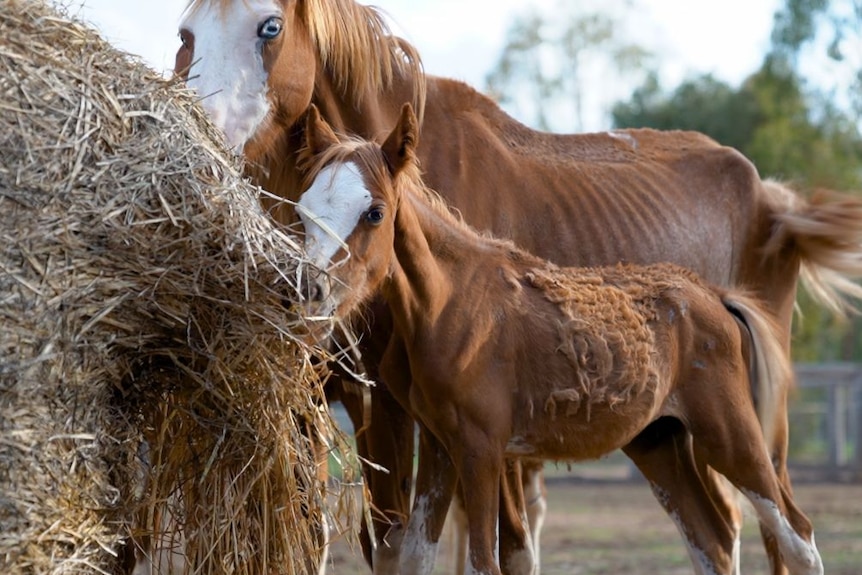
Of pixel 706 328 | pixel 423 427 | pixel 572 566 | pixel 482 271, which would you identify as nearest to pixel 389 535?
pixel 423 427

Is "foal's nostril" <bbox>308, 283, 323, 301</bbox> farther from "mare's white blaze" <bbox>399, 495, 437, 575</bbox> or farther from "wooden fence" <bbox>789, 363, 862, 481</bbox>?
"wooden fence" <bbox>789, 363, 862, 481</bbox>

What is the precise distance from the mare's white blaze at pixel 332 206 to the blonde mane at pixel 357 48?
3.33 feet

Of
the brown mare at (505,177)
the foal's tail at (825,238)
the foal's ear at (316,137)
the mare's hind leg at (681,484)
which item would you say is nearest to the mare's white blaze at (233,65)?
the brown mare at (505,177)

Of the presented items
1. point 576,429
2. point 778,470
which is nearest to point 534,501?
point 778,470

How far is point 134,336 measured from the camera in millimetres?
3398

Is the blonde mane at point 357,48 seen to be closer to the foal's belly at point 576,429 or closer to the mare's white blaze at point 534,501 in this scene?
the foal's belly at point 576,429

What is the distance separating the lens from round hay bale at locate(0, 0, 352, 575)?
313 cm

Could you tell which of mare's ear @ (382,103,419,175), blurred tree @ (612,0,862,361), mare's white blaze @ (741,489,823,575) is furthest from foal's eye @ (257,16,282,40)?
blurred tree @ (612,0,862,361)

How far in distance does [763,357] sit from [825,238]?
4.32 ft

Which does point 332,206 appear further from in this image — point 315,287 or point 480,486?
point 480,486

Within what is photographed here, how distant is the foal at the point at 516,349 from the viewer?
410 cm

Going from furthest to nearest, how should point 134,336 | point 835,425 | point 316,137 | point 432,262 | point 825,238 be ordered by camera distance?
1. point 835,425
2. point 825,238
3. point 432,262
4. point 316,137
5. point 134,336

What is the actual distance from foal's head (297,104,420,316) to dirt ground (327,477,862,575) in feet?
6.60

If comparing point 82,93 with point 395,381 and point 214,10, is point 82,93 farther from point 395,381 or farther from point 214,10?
point 395,381
